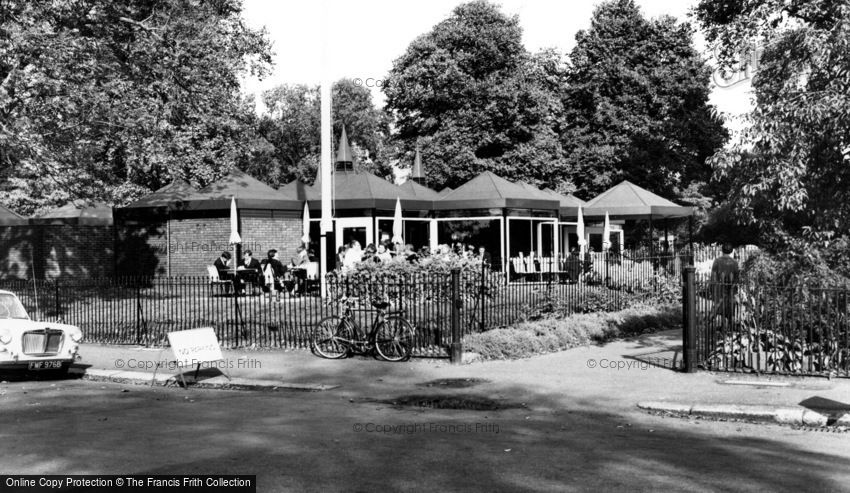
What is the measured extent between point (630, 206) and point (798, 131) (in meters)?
20.7

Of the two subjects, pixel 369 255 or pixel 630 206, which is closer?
pixel 369 255

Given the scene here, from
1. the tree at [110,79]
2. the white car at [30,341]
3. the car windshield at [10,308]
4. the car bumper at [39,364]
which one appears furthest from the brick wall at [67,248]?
the car bumper at [39,364]

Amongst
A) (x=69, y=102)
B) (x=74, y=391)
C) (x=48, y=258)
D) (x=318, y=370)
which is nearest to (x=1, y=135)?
(x=69, y=102)

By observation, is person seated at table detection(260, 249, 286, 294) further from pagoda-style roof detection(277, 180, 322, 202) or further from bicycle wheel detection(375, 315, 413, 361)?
bicycle wheel detection(375, 315, 413, 361)

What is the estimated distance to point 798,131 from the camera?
12.0 meters

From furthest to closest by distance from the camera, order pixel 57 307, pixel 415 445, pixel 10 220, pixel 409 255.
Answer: pixel 10 220, pixel 57 307, pixel 409 255, pixel 415 445

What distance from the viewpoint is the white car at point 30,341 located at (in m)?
13.5

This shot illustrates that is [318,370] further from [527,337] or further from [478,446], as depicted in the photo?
[478,446]

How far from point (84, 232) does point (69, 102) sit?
39.6 ft

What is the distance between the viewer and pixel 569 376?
42.7ft

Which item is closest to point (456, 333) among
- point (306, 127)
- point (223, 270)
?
point (223, 270)

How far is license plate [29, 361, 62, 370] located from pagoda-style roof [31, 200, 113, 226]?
21.6 meters

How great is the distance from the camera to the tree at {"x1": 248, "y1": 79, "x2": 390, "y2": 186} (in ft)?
207

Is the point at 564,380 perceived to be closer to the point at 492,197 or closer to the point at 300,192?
the point at 492,197
